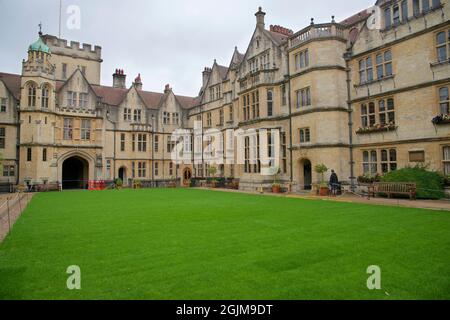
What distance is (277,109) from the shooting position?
2731 centimetres

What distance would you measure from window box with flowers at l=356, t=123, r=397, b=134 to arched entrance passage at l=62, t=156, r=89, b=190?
98.2 ft

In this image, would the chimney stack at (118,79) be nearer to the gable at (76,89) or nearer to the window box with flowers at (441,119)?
the gable at (76,89)

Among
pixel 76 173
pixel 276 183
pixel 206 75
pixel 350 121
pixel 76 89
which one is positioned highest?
pixel 206 75

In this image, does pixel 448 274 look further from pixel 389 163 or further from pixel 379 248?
pixel 389 163

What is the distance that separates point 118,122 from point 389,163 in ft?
99.7

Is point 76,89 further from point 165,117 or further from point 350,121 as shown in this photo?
point 350,121

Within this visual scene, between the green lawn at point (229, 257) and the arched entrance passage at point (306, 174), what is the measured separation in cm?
1429

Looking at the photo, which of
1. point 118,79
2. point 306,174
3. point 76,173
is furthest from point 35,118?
point 306,174

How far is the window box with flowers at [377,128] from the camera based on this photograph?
66.5 feet

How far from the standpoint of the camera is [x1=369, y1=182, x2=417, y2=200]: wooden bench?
17.0m

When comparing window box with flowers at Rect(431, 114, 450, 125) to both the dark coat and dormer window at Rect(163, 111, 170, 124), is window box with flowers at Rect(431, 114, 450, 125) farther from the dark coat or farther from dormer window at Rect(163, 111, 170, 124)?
dormer window at Rect(163, 111, 170, 124)

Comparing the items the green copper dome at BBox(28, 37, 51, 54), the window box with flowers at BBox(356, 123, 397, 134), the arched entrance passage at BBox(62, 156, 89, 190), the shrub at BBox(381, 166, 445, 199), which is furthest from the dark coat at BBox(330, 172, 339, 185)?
the green copper dome at BBox(28, 37, 51, 54)

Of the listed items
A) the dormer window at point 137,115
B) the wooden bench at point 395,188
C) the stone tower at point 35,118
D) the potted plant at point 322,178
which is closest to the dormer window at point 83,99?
the stone tower at point 35,118

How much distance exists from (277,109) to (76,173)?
1115 inches
